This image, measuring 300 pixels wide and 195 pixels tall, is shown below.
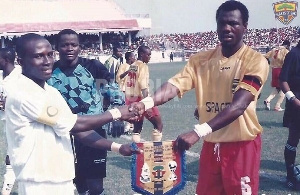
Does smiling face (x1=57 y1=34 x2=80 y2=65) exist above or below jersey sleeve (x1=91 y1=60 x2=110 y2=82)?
above

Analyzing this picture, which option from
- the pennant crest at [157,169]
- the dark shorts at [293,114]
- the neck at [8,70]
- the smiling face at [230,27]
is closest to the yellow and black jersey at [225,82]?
the smiling face at [230,27]

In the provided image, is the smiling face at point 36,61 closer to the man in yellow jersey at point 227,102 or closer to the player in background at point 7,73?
the man in yellow jersey at point 227,102

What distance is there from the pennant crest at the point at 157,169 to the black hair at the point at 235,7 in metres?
1.13

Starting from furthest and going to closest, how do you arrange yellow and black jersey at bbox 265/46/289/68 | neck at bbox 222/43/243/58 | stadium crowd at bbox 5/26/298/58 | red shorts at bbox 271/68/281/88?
stadium crowd at bbox 5/26/298/58 → yellow and black jersey at bbox 265/46/289/68 → red shorts at bbox 271/68/281/88 → neck at bbox 222/43/243/58

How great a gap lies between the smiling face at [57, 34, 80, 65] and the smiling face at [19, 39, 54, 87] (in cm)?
172

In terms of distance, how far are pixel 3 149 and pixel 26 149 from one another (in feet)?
22.4

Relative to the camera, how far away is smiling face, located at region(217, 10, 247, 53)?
3.62m

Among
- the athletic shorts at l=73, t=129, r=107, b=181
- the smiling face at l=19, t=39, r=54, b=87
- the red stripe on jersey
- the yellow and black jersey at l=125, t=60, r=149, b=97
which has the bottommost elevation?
the athletic shorts at l=73, t=129, r=107, b=181

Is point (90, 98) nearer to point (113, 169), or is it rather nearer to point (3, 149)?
point (113, 169)

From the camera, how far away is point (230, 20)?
3619mm

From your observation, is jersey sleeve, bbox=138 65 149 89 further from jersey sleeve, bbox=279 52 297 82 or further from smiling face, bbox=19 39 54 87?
smiling face, bbox=19 39 54 87

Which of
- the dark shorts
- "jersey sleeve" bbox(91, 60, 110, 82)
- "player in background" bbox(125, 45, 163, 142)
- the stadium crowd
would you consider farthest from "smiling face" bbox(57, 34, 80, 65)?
the stadium crowd

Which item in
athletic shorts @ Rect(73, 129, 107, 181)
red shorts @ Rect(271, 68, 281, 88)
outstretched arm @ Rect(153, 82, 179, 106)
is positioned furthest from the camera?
red shorts @ Rect(271, 68, 281, 88)

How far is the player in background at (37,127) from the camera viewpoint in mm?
2830
